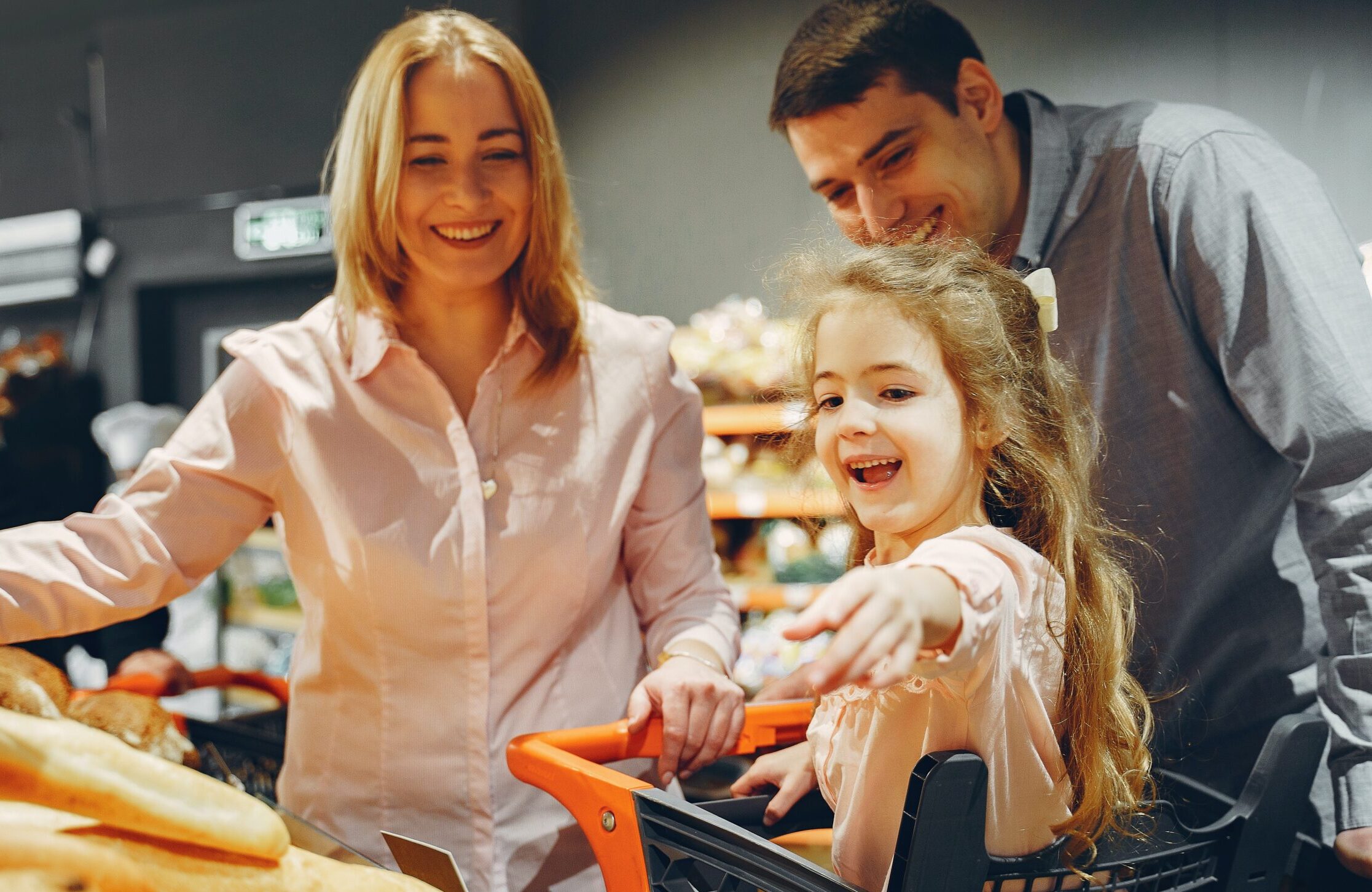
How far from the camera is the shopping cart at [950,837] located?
78cm

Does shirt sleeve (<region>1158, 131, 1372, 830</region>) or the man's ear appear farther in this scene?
the man's ear

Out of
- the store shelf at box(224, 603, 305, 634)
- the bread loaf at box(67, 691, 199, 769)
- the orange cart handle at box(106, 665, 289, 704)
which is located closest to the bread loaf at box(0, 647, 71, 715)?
the bread loaf at box(67, 691, 199, 769)

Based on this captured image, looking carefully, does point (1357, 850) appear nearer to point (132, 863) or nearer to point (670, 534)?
point (670, 534)

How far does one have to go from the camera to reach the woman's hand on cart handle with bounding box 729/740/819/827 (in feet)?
3.86

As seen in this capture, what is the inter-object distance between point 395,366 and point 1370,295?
115 cm

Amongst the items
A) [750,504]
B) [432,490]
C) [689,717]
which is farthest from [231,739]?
[750,504]

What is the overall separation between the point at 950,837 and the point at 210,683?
127 centimetres

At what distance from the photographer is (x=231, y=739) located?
1522 millimetres

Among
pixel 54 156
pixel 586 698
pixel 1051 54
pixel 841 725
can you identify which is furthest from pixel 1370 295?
pixel 54 156

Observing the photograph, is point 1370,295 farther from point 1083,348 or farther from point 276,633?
point 276,633

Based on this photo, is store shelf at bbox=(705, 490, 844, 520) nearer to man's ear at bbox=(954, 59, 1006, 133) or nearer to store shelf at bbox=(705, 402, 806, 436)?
store shelf at bbox=(705, 402, 806, 436)

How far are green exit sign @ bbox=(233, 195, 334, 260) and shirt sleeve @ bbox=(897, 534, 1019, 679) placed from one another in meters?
3.77

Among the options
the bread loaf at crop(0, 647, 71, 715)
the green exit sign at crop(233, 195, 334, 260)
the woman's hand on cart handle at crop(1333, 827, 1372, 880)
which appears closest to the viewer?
the woman's hand on cart handle at crop(1333, 827, 1372, 880)

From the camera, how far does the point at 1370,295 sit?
1.08 meters
